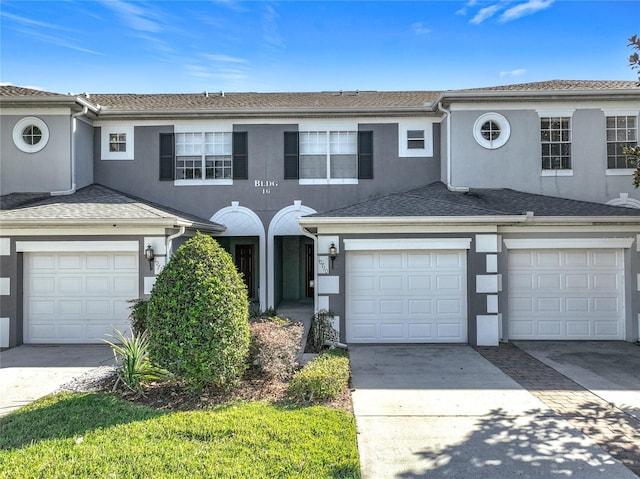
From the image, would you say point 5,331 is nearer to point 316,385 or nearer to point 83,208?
point 83,208

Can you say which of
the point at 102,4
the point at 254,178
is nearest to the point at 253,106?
the point at 254,178

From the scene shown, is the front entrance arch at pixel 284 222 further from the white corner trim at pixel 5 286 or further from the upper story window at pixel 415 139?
the white corner trim at pixel 5 286

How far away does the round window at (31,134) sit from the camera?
37.0ft

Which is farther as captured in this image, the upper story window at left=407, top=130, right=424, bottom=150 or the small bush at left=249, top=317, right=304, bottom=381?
the upper story window at left=407, top=130, right=424, bottom=150

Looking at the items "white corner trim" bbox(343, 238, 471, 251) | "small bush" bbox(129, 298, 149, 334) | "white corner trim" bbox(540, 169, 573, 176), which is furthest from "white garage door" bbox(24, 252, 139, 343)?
"white corner trim" bbox(540, 169, 573, 176)

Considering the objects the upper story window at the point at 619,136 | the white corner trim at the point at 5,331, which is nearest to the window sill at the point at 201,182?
the white corner trim at the point at 5,331

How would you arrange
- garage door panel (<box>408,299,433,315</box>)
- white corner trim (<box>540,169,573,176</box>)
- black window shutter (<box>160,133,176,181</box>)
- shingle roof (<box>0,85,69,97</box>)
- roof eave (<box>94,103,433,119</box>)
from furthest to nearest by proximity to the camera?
black window shutter (<box>160,133,176,181</box>), roof eave (<box>94,103,433,119</box>), white corner trim (<box>540,169,573,176</box>), shingle roof (<box>0,85,69,97</box>), garage door panel (<box>408,299,433,315</box>)

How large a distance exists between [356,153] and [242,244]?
6183 mm

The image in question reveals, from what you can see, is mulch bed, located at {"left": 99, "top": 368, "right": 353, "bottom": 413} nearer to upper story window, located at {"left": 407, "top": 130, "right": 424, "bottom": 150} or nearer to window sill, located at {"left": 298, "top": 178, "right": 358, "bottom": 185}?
window sill, located at {"left": 298, "top": 178, "right": 358, "bottom": 185}

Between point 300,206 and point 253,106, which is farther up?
point 253,106

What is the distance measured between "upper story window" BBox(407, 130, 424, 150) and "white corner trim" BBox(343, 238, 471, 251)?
4.26 m

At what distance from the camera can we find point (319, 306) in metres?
9.24

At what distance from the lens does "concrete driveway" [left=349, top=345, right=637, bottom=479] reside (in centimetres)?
422

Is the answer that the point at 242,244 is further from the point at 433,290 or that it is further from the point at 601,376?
the point at 601,376
